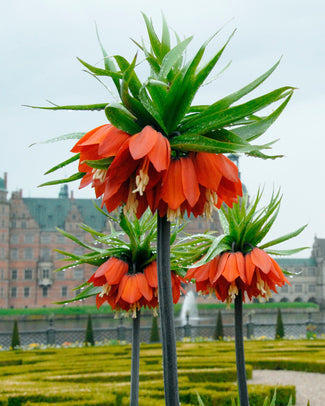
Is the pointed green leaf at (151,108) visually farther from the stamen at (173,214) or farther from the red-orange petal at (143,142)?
the stamen at (173,214)

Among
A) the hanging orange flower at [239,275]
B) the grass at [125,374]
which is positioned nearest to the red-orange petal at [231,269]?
the hanging orange flower at [239,275]

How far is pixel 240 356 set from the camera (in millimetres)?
2213

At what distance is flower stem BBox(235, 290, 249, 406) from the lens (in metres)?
2.08

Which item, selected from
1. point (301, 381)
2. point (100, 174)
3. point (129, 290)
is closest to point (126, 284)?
point (129, 290)

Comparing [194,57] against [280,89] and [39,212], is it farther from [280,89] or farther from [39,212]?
[39,212]

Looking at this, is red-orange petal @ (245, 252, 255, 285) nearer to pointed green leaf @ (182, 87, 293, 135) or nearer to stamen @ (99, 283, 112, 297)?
stamen @ (99, 283, 112, 297)

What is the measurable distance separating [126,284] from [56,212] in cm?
5402

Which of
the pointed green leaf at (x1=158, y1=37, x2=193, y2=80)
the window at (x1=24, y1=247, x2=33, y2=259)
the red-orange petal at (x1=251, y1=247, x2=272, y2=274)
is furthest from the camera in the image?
the window at (x1=24, y1=247, x2=33, y2=259)

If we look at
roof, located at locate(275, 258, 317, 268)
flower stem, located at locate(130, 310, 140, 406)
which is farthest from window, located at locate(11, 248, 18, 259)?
flower stem, located at locate(130, 310, 140, 406)

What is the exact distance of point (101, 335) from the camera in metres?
24.7

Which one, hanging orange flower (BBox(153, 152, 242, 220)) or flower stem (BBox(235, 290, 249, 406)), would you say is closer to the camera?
hanging orange flower (BBox(153, 152, 242, 220))

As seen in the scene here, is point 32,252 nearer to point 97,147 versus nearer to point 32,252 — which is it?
point 32,252

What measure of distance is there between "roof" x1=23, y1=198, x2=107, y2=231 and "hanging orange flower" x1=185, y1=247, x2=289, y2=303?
52095 millimetres

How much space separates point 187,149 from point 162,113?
107mm
